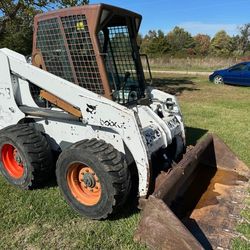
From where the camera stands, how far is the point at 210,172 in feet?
17.7

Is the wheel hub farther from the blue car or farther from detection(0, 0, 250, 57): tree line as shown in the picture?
the blue car

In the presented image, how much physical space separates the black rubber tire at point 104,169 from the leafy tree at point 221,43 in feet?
217

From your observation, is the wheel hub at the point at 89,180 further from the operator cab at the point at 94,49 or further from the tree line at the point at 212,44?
the tree line at the point at 212,44

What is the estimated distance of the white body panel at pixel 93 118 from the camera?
13.1 ft

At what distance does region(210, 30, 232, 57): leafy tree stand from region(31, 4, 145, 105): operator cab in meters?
64.7

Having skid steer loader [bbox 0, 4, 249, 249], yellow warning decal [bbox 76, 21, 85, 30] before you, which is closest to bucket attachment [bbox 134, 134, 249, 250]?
skid steer loader [bbox 0, 4, 249, 249]

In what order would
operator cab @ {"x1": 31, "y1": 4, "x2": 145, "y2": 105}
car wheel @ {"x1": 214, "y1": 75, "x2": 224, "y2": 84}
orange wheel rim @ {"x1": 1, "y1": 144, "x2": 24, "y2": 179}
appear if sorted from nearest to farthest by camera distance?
operator cab @ {"x1": 31, "y1": 4, "x2": 145, "y2": 105} < orange wheel rim @ {"x1": 1, "y1": 144, "x2": 24, "y2": 179} < car wheel @ {"x1": 214, "y1": 75, "x2": 224, "y2": 84}

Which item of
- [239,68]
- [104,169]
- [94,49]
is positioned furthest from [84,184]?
[239,68]

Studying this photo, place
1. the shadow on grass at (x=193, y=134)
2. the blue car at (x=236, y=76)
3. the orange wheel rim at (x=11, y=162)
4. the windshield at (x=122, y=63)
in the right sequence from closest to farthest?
the windshield at (x=122, y=63) → the orange wheel rim at (x=11, y=162) → the shadow on grass at (x=193, y=134) → the blue car at (x=236, y=76)

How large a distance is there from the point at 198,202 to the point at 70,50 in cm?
248

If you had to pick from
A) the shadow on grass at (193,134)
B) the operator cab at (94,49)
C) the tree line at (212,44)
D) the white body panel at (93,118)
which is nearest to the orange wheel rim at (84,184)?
the white body panel at (93,118)

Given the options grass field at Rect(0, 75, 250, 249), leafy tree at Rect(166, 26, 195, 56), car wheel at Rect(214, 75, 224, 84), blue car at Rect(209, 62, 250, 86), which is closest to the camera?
grass field at Rect(0, 75, 250, 249)

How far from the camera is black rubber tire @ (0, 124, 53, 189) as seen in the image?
4.60 metres

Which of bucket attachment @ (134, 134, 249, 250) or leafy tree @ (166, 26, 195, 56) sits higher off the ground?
bucket attachment @ (134, 134, 249, 250)
